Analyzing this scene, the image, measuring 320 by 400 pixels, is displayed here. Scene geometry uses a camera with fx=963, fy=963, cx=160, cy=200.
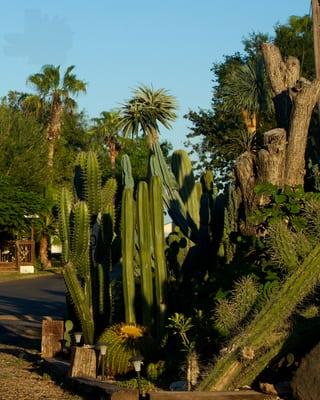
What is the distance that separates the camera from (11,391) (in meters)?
11.4

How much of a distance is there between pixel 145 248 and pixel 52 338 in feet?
8.54

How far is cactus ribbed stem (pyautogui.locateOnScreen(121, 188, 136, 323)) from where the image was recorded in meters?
12.1

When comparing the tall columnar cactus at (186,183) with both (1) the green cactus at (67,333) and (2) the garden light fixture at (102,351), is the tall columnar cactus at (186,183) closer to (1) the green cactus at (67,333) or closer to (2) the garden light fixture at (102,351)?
(1) the green cactus at (67,333)

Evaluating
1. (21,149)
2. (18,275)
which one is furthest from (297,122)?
(21,149)

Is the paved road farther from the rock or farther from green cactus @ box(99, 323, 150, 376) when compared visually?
the rock

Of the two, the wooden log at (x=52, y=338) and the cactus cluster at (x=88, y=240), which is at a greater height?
the cactus cluster at (x=88, y=240)

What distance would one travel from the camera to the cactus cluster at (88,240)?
41.3 feet

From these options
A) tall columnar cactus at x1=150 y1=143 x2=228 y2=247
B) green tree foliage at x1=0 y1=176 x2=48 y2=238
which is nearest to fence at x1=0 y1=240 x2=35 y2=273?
green tree foliage at x1=0 y1=176 x2=48 y2=238

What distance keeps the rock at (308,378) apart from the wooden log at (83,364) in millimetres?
3888

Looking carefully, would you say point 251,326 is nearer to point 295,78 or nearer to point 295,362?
point 295,362

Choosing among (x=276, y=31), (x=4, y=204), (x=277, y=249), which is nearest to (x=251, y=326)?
(x=277, y=249)

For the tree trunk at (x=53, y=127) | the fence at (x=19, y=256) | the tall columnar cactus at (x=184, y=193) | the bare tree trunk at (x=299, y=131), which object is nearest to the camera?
the bare tree trunk at (x=299, y=131)

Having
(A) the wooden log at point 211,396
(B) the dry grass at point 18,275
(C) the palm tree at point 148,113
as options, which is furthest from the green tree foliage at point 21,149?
(A) the wooden log at point 211,396

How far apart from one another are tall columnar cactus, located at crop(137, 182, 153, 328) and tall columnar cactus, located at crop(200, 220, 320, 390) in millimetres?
3404
